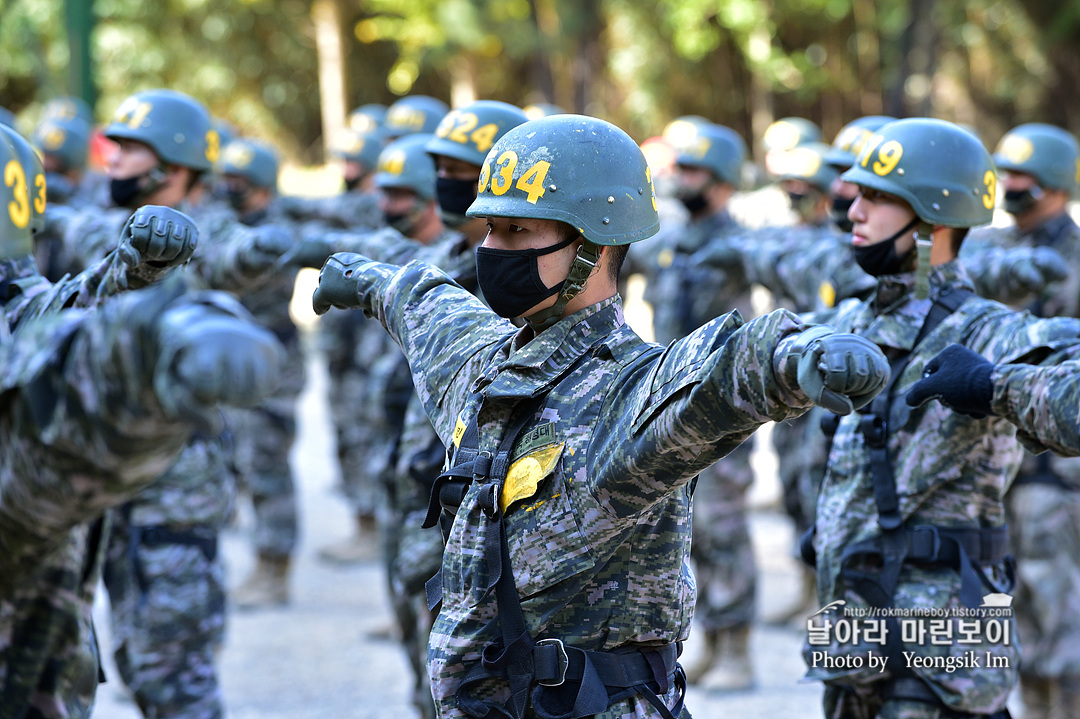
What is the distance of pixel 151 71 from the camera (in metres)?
32.3

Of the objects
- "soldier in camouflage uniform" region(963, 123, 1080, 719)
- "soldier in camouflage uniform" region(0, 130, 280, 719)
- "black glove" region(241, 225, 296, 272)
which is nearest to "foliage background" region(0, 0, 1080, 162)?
"soldier in camouflage uniform" region(963, 123, 1080, 719)

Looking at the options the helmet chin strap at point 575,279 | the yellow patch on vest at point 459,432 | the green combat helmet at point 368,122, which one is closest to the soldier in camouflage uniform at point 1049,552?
the helmet chin strap at point 575,279

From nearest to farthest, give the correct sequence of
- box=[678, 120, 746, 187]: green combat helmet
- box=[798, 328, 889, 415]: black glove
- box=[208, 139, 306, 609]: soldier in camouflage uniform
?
box=[798, 328, 889, 415]: black glove, box=[678, 120, 746, 187]: green combat helmet, box=[208, 139, 306, 609]: soldier in camouflage uniform

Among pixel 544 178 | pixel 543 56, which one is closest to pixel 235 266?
pixel 544 178

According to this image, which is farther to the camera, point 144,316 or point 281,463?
point 281,463

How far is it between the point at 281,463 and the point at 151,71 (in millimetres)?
26258

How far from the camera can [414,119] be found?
10.3 m

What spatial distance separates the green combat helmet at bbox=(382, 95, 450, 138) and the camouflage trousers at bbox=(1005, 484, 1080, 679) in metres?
5.65

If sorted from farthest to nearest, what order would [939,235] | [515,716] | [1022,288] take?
[1022,288], [939,235], [515,716]

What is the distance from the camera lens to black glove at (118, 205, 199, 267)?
11.0ft

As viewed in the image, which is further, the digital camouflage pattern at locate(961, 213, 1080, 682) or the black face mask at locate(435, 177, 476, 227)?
the digital camouflage pattern at locate(961, 213, 1080, 682)

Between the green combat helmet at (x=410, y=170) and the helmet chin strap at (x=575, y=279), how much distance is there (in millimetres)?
3562

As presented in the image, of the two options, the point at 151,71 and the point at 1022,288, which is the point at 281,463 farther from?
the point at 151,71

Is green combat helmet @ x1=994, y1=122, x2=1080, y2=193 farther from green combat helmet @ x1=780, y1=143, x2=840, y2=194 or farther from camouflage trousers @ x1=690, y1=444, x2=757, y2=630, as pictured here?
camouflage trousers @ x1=690, y1=444, x2=757, y2=630
